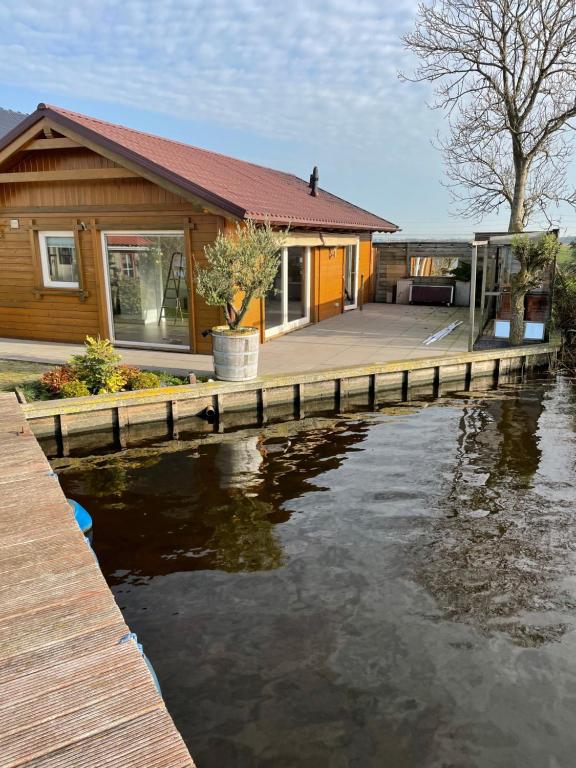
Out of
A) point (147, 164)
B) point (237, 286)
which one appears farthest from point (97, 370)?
point (147, 164)

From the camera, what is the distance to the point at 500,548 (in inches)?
205

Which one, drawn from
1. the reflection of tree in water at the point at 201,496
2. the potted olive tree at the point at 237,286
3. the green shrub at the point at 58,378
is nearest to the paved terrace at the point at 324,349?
the potted olive tree at the point at 237,286

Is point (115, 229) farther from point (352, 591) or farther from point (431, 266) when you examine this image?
point (431, 266)

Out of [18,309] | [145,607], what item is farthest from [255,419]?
[18,309]

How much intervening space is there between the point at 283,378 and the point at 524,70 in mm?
10032

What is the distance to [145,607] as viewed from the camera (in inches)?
173

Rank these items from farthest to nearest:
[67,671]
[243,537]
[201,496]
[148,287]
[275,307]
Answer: [275,307] < [148,287] < [201,496] < [243,537] < [67,671]

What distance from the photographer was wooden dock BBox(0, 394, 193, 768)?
7.40 feet

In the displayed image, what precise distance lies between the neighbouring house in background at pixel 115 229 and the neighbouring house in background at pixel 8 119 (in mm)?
19406

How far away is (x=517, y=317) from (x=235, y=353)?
664 cm

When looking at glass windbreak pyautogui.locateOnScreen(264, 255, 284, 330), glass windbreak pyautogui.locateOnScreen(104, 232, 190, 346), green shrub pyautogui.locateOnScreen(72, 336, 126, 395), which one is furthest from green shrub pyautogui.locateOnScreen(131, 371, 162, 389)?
glass windbreak pyautogui.locateOnScreen(264, 255, 284, 330)

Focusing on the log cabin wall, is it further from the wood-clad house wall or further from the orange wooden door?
the orange wooden door

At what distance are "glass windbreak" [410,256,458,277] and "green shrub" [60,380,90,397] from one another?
1451cm

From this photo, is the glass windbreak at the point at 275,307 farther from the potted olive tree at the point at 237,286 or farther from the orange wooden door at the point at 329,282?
the potted olive tree at the point at 237,286
